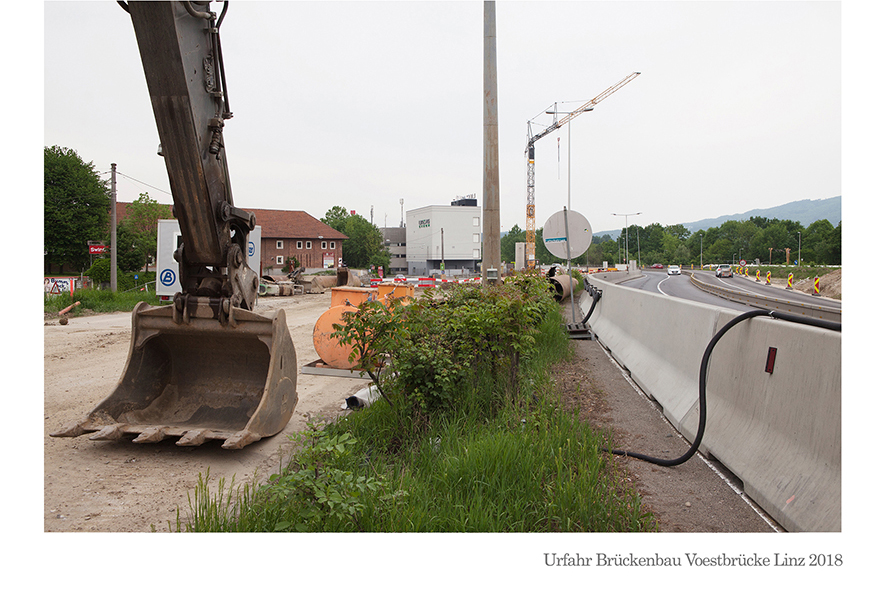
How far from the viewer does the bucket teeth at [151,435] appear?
464 cm

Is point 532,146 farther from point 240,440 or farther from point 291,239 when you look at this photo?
point 240,440

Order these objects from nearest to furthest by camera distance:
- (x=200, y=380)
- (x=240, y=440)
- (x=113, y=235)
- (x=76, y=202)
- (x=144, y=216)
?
(x=240, y=440), (x=200, y=380), (x=113, y=235), (x=76, y=202), (x=144, y=216)

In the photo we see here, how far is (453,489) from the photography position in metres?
3.51

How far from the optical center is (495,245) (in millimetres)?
9820

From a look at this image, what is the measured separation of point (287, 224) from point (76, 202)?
35651 mm

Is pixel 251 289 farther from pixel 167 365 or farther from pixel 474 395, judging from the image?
pixel 474 395

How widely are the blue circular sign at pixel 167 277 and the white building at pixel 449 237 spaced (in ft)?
273

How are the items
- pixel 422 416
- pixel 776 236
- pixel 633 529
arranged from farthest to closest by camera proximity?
pixel 776 236
pixel 422 416
pixel 633 529

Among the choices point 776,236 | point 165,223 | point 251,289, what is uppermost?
point 776,236

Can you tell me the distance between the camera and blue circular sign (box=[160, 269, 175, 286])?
55.6 feet

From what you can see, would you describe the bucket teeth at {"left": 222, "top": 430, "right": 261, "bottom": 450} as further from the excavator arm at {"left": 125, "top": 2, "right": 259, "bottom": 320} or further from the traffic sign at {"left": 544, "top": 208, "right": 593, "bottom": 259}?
the traffic sign at {"left": 544, "top": 208, "right": 593, "bottom": 259}


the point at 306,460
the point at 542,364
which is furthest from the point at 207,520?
the point at 542,364

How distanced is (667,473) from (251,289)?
14.5ft

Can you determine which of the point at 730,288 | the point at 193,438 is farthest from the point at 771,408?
the point at 730,288
